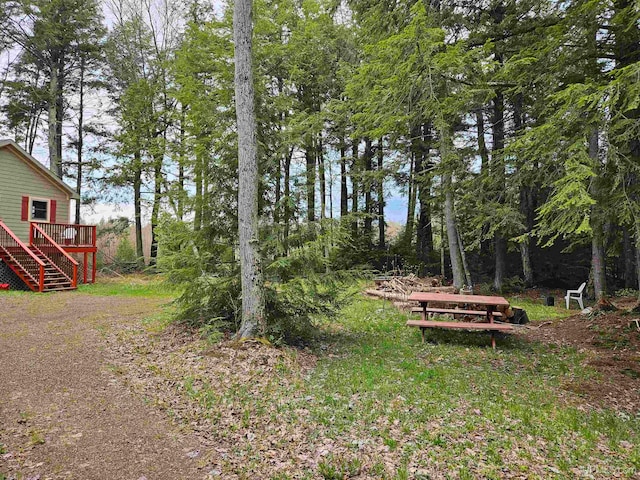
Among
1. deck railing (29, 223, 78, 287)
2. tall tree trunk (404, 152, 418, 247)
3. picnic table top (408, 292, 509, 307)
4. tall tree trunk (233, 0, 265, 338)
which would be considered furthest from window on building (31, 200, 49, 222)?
tall tree trunk (404, 152, 418, 247)

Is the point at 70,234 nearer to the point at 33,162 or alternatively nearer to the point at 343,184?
the point at 33,162

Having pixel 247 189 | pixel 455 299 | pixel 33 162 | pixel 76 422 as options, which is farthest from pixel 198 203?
pixel 33 162

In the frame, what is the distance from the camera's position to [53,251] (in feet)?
50.5

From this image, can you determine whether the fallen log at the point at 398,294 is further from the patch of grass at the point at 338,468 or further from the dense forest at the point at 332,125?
the patch of grass at the point at 338,468

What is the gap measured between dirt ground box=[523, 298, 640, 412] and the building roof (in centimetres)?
1908

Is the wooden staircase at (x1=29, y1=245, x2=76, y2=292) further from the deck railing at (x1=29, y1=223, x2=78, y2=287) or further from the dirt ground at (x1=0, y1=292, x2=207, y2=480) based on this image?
the dirt ground at (x1=0, y1=292, x2=207, y2=480)

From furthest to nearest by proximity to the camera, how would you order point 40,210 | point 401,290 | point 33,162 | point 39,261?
point 40,210 → point 33,162 → point 39,261 → point 401,290

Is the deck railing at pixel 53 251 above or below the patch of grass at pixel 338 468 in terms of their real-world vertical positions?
above

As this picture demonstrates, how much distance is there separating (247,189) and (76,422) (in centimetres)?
390

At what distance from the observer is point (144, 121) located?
2055 centimetres

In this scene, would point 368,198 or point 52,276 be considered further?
point 368,198

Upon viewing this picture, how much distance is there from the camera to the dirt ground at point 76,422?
328cm

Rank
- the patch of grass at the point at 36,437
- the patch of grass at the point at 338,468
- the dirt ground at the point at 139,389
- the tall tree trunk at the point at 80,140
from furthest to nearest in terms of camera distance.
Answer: the tall tree trunk at the point at 80,140 → the patch of grass at the point at 36,437 → the dirt ground at the point at 139,389 → the patch of grass at the point at 338,468

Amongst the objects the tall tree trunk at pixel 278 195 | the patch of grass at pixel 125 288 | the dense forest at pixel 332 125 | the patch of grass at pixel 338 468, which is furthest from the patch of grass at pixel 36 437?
the patch of grass at pixel 125 288
